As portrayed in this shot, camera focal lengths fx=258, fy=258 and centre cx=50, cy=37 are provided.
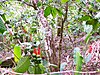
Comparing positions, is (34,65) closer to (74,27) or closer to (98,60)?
(98,60)

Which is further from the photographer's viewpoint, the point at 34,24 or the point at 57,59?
the point at 34,24

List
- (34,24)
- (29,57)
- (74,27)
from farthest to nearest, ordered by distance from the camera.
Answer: (74,27) → (34,24) → (29,57)

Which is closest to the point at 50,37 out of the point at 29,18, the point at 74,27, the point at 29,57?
the point at 29,18

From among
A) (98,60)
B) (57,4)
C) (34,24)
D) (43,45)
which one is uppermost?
(57,4)

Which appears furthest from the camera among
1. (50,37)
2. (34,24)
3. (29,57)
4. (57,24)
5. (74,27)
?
(74,27)

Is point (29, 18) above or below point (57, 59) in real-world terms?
above

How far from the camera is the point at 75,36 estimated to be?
294cm

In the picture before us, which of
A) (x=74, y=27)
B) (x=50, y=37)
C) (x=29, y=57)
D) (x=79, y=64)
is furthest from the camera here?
(x=74, y=27)

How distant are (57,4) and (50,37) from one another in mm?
418

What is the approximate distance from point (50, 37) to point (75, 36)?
3.58ft

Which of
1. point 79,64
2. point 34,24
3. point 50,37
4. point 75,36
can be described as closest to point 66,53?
point 75,36

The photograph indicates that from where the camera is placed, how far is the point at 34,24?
7.15 feet

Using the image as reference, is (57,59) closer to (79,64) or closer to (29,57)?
(79,64)

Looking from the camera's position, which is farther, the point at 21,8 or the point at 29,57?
the point at 21,8
